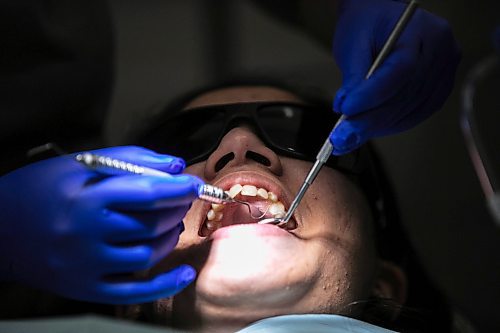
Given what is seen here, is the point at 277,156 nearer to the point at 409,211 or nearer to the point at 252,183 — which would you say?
the point at 252,183

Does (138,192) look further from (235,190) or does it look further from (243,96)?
(243,96)

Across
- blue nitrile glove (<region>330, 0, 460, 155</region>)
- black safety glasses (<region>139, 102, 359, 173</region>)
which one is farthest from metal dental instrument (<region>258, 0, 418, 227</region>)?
black safety glasses (<region>139, 102, 359, 173</region>)

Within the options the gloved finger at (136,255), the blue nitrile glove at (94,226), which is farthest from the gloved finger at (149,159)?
the gloved finger at (136,255)

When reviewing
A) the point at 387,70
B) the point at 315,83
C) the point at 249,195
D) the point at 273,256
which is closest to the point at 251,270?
the point at 273,256

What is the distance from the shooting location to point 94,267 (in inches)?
34.7

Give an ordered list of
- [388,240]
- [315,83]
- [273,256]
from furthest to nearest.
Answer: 1. [315,83]
2. [388,240]
3. [273,256]

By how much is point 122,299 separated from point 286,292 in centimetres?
26

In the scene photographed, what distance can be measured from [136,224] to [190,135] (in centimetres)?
34

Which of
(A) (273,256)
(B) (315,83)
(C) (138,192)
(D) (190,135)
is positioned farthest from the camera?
(B) (315,83)

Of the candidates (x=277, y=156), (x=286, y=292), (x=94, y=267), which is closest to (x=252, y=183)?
(x=277, y=156)

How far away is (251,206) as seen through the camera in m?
1.08

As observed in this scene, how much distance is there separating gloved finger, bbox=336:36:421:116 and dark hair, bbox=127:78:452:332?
229 millimetres

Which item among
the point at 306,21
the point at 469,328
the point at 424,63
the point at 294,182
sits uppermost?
the point at 306,21

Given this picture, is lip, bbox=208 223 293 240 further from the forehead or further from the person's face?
the forehead
